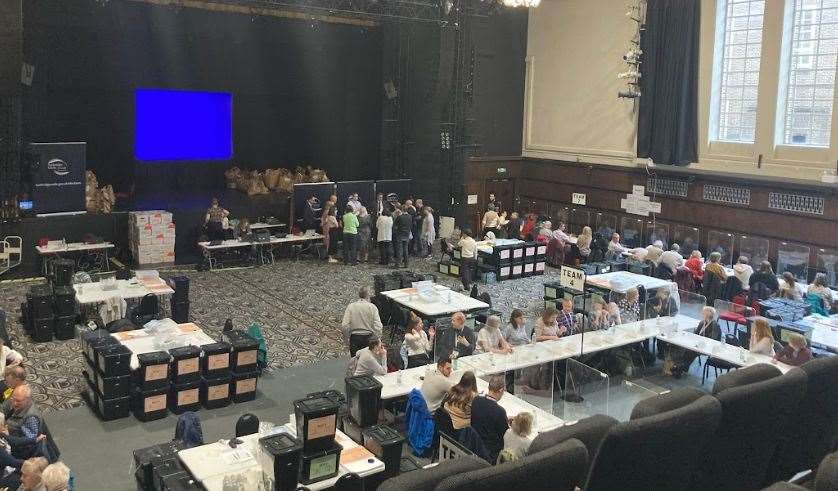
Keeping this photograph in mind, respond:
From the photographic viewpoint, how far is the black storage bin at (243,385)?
30.6 feet

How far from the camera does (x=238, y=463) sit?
20.5 feet

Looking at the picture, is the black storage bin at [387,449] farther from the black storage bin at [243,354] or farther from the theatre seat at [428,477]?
the theatre seat at [428,477]

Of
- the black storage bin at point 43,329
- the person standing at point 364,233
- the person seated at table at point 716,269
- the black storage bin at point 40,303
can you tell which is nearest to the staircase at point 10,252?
the black storage bin at point 40,303

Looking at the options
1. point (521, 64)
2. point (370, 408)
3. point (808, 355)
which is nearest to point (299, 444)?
point (370, 408)

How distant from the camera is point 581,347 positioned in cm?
965

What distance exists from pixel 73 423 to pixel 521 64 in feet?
54.2

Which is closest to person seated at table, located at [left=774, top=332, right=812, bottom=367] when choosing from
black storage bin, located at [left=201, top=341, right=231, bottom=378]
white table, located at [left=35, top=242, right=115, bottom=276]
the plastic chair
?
the plastic chair

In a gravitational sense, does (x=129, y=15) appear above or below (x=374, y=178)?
above

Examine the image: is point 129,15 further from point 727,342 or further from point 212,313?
point 727,342

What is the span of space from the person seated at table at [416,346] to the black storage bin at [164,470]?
3.62m

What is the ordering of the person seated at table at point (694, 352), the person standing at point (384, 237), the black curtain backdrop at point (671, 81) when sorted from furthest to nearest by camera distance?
the black curtain backdrop at point (671, 81), the person standing at point (384, 237), the person seated at table at point (694, 352)

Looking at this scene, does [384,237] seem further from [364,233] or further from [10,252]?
[10,252]

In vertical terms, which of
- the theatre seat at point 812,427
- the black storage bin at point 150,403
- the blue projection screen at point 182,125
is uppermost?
the blue projection screen at point 182,125

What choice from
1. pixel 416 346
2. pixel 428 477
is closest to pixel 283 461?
pixel 428 477
